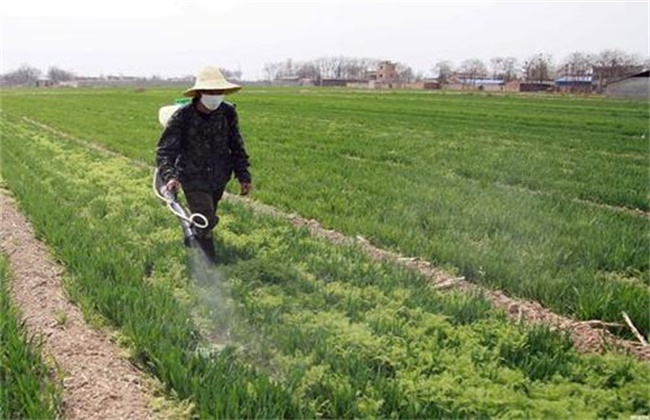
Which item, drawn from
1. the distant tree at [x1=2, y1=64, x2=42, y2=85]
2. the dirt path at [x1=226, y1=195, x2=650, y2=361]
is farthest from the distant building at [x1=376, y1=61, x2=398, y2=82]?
the dirt path at [x1=226, y1=195, x2=650, y2=361]

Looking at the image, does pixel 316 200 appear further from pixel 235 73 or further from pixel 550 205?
pixel 235 73

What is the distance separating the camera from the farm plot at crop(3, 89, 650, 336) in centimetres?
503

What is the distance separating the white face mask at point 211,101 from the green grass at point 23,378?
7.43 ft

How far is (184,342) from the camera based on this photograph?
11.6 feet

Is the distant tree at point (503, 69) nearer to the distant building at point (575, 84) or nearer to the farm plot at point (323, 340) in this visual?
the distant building at point (575, 84)

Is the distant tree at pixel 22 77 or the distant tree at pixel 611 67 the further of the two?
the distant tree at pixel 22 77

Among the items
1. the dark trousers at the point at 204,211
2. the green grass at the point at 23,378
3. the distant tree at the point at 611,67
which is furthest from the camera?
the distant tree at the point at 611,67

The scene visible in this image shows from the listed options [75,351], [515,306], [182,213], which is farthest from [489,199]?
[75,351]

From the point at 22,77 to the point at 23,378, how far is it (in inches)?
6248

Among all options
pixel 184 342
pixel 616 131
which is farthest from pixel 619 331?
pixel 616 131

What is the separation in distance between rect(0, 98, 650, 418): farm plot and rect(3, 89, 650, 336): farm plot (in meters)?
0.91

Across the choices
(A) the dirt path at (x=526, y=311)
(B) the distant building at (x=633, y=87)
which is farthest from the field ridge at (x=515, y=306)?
(B) the distant building at (x=633, y=87)

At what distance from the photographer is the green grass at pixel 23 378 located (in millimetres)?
2861

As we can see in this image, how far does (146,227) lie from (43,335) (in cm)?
274
